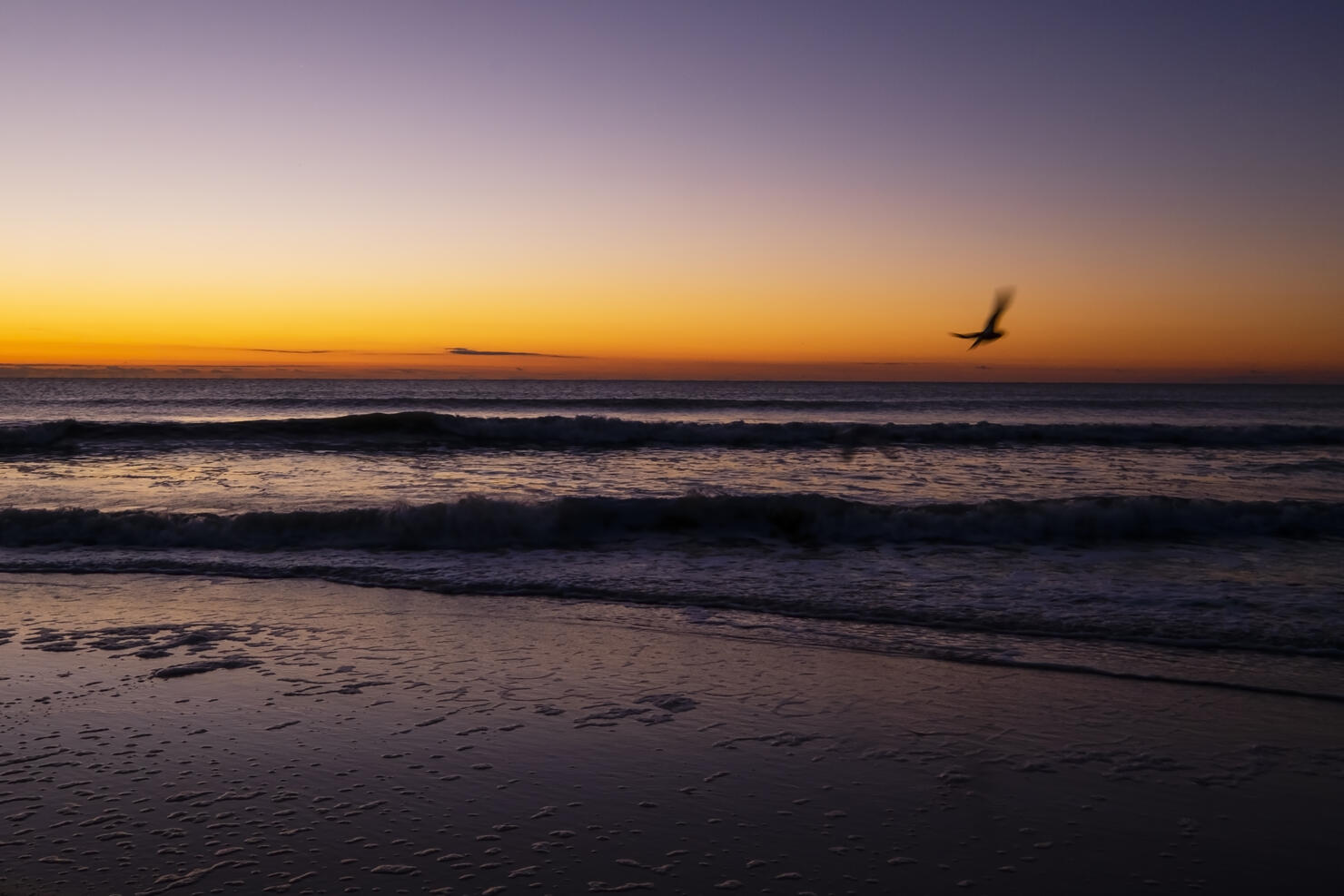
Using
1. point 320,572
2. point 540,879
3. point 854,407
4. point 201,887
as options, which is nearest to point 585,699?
point 540,879

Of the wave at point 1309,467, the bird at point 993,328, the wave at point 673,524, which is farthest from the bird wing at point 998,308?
the wave at point 1309,467

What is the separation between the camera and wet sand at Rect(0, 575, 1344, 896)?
3.10m

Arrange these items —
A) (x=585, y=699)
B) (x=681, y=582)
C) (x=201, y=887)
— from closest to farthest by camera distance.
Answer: (x=201, y=887) → (x=585, y=699) → (x=681, y=582)

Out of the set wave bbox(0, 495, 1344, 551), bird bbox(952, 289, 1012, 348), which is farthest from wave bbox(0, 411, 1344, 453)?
bird bbox(952, 289, 1012, 348)

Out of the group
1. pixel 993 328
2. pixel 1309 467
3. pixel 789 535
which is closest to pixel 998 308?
pixel 993 328

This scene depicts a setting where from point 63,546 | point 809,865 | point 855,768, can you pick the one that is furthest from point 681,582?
point 63,546

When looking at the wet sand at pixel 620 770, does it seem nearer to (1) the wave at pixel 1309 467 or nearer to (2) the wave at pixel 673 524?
(2) the wave at pixel 673 524

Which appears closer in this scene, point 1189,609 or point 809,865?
point 809,865

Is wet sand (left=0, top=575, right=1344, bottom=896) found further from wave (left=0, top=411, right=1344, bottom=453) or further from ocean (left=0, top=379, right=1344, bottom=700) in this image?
wave (left=0, top=411, right=1344, bottom=453)

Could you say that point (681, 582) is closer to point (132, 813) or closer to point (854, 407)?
point (132, 813)

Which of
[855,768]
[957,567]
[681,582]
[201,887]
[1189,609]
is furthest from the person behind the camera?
[957,567]

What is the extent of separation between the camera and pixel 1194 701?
486 centimetres

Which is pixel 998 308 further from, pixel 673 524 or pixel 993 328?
pixel 673 524

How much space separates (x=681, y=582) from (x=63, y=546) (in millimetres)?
6079
